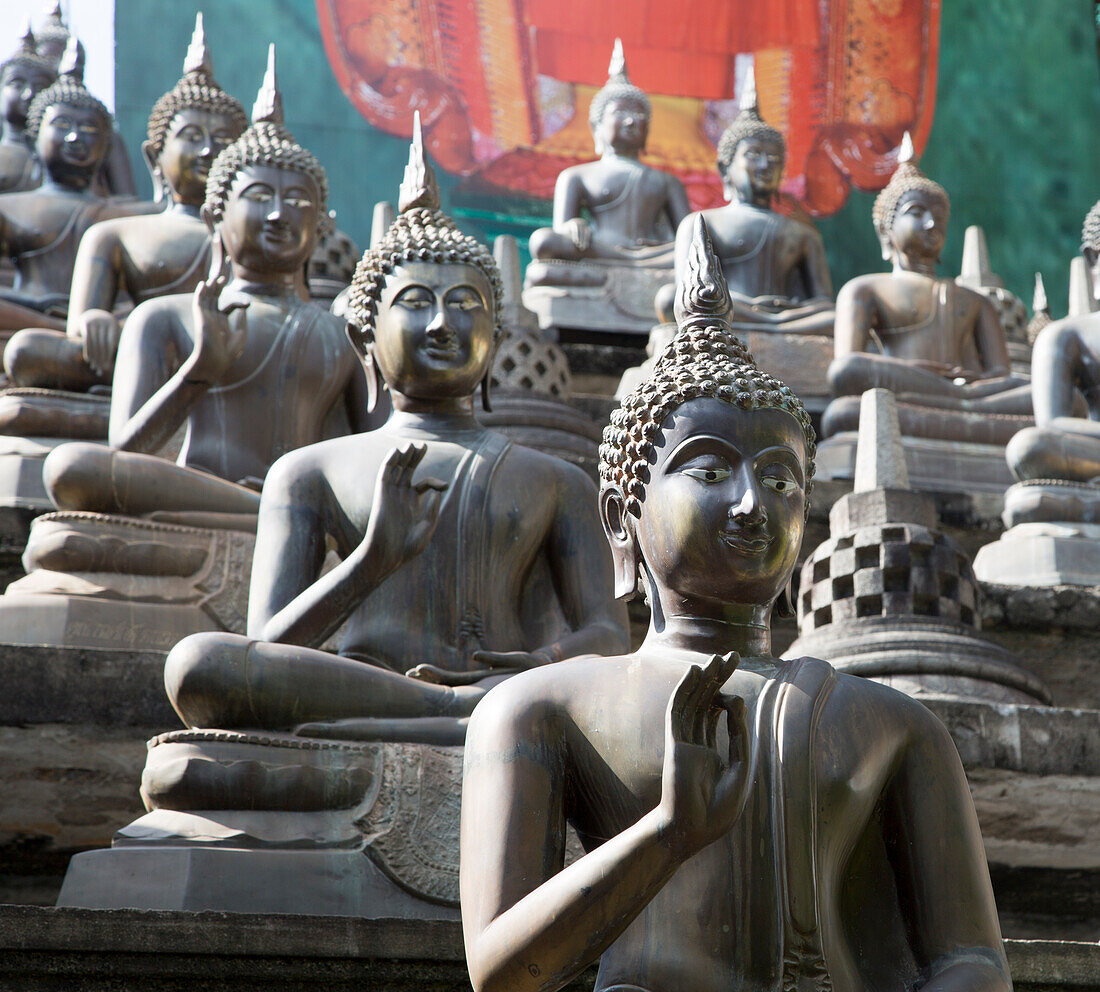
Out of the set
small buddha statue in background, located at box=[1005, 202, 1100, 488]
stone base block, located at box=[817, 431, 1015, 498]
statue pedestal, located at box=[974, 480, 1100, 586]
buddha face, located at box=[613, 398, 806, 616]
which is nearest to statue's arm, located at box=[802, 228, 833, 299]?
stone base block, located at box=[817, 431, 1015, 498]

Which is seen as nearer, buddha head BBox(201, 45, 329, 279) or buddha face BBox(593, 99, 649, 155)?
buddha head BBox(201, 45, 329, 279)

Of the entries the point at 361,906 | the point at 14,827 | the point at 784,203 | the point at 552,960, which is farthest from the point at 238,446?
the point at 784,203

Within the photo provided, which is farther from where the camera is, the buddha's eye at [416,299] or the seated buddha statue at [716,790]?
the buddha's eye at [416,299]

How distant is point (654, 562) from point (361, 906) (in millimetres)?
1515

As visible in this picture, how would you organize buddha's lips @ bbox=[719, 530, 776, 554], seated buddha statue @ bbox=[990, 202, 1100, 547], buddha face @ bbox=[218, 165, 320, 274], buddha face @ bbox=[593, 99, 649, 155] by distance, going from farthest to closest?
buddha face @ bbox=[593, 99, 649, 155], seated buddha statue @ bbox=[990, 202, 1100, 547], buddha face @ bbox=[218, 165, 320, 274], buddha's lips @ bbox=[719, 530, 776, 554]

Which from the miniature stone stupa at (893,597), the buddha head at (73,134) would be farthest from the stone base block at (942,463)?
the buddha head at (73,134)

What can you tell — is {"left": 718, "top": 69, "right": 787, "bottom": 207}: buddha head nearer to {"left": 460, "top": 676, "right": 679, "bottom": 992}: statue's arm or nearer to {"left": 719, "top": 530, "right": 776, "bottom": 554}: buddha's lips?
{"left": 719, "top": 530, "right": 776, "bottom": 554}: buddha's lips

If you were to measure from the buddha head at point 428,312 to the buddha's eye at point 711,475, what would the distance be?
2.23m

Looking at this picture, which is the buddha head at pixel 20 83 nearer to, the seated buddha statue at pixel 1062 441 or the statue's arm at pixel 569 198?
the statue's arm at pixel 569 198

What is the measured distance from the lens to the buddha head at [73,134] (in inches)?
451

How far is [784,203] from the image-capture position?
47.8 feet

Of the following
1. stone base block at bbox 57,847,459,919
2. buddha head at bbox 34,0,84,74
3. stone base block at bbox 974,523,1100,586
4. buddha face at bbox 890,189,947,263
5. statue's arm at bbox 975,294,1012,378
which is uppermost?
buddha head at bbox 34,0,84,74

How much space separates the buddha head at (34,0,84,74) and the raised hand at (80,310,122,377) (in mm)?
7035

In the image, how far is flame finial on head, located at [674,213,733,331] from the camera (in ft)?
12.0
